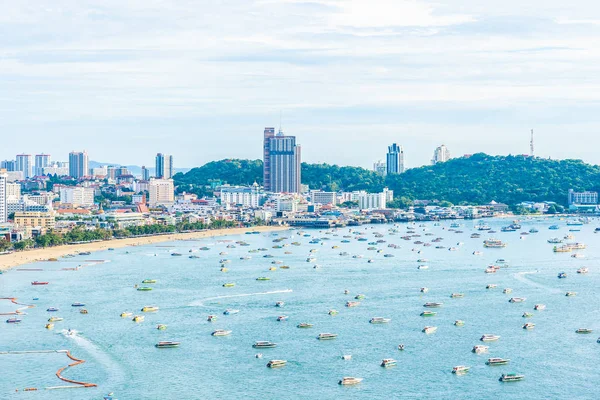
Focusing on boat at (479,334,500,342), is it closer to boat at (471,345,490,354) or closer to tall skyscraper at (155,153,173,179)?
boat at (471,345,490,354)

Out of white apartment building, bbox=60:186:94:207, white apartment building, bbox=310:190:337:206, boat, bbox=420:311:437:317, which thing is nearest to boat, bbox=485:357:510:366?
boat, bbox=420:311:437:317

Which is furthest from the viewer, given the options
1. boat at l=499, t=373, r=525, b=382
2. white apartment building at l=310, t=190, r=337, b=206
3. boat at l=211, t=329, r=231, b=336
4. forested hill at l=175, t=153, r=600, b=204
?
forested hill at l=175, t=153, r=600, b=204

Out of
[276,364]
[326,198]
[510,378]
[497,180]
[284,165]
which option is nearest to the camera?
[510,378]

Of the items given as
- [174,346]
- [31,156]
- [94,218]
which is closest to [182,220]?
[94,218]

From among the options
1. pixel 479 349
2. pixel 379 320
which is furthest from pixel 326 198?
pixel 479 349

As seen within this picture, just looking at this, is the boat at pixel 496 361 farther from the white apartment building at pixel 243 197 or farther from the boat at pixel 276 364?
the white apartment building at pixel 243 197

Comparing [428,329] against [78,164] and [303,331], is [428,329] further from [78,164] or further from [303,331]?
[78,164]

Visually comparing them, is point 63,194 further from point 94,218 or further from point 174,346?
point 174,346
